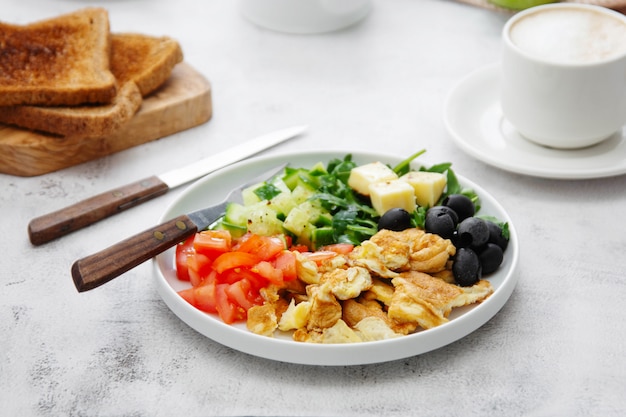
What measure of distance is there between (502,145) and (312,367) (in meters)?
1.20

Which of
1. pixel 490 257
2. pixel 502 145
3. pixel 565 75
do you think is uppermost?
pixel 565 75

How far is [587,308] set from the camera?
6.44 feet

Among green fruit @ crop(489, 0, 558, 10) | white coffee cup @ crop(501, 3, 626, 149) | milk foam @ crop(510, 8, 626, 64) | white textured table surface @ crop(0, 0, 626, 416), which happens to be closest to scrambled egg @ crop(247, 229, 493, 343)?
white textured table surface @ crop(0, 0, 626, 416)

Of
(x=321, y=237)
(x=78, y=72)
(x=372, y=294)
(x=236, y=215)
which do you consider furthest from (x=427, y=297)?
(x=78, y=72)

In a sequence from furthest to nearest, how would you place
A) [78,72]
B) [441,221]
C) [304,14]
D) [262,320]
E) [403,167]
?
1. [304,14]
2. [78,72]
3. [403,167]
4. [441,221]
5. [262,320]

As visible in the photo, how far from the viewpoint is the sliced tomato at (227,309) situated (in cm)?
177

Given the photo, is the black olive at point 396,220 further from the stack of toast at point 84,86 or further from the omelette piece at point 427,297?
the stack of toast at point 84,86

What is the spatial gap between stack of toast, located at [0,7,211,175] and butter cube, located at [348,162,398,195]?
0.88m

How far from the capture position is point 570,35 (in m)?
2.44

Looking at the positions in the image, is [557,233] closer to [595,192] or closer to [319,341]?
[595,192]

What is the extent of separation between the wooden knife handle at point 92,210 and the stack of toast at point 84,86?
29 centimetres

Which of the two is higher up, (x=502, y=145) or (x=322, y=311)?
(x=322, y=311)

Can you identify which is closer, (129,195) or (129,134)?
(129,195)

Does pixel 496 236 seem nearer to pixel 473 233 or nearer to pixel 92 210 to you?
pixel 473 233
